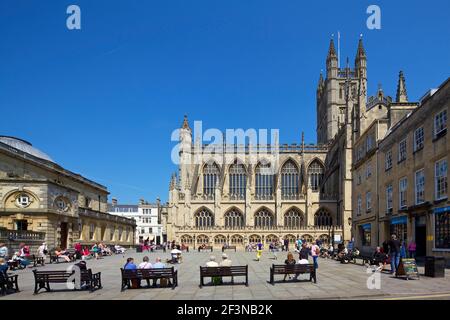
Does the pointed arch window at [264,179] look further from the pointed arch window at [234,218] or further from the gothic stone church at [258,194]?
the pointed arch window at [234,218]

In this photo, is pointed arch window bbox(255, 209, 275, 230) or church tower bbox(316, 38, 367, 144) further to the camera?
church tower bbox(316, 38, 367, 144)

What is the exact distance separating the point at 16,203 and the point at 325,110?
61.5 metres

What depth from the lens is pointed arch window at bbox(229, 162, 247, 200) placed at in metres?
71.2

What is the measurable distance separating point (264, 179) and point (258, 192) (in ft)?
7.12

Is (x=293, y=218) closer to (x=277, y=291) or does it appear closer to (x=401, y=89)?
(x=401, y=89)

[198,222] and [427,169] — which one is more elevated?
[427,169]

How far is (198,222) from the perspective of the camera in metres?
67.8

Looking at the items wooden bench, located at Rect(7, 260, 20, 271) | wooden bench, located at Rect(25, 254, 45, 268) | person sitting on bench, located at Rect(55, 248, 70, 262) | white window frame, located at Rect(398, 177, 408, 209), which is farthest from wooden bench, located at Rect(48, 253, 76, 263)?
white window frame, located at Rect(398, 177, 408, 209)

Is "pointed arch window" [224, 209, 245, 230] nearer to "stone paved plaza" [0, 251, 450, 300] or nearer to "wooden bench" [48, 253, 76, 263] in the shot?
"wooden bench" [48, 253, 76, 263]

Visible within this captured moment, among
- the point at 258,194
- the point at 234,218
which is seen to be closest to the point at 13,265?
the point at 234,218

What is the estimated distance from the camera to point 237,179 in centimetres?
7181
